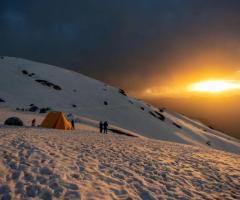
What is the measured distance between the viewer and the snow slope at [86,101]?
209 ft

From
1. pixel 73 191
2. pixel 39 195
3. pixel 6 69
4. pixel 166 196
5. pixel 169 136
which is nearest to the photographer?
pixel 39 195

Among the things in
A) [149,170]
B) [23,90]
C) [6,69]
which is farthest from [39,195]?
[6,69]

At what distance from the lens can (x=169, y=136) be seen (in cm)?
6294

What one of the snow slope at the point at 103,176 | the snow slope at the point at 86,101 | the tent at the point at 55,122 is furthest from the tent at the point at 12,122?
the snow slope at the point at 86,101

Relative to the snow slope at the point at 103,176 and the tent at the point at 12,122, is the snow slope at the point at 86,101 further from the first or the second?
the snow slope at the point at 103,176

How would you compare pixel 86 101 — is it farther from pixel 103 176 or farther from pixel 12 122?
pixel 103 176

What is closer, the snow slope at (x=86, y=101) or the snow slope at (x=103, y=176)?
the snow slope at (x=103, y=176)

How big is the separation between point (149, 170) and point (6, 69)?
84908 millimetres

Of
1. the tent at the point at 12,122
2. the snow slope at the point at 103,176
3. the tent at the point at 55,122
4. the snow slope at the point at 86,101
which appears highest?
the snow slope at the point at 86,101

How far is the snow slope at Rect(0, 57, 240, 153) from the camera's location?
63562 millimetres

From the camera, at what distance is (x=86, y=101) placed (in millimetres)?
78000

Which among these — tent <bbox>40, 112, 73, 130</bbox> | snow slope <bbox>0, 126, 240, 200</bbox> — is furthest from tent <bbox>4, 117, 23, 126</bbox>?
snow slope <bbox>0, 126, 240, 200</bbox>

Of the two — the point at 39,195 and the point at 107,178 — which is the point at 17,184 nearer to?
the point at 39,195

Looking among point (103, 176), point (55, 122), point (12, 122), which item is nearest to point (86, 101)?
point (55, 122)
